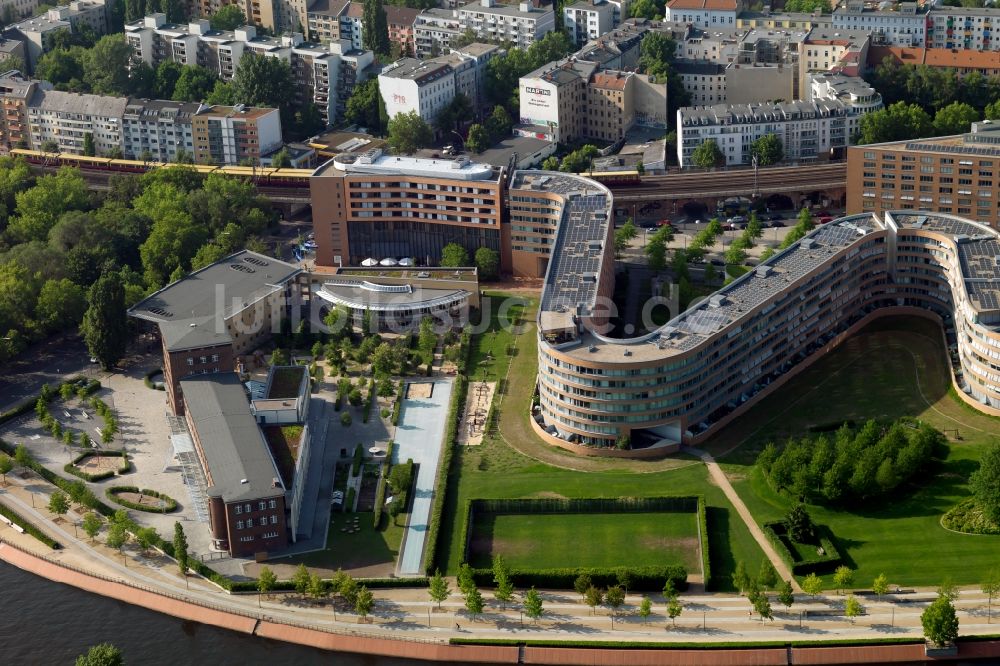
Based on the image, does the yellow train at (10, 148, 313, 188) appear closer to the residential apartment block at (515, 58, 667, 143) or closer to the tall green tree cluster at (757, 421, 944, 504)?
the residential apartment block at (515, 58, 667, 143)

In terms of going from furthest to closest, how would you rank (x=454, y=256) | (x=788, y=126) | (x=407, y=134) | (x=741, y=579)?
(x=407, y=134)
(x=788, y=126)
(x=454, y=256)
(x=741, y=579)

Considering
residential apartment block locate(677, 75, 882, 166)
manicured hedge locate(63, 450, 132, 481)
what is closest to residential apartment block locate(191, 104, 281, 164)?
residential apartment block locate(677, 75, 882, 166)

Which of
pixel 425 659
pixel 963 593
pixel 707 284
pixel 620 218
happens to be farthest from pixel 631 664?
pixel 620 218

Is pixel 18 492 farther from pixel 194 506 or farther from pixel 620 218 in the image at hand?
pixel 620 218

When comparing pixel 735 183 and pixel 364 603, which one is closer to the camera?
pixel 364 603

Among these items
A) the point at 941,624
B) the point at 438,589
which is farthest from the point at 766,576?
the point at 438,589

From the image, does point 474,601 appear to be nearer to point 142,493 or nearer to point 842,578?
point 842,578

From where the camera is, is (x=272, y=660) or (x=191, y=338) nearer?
(x=272, y=660)
